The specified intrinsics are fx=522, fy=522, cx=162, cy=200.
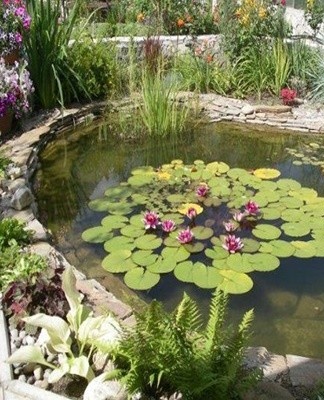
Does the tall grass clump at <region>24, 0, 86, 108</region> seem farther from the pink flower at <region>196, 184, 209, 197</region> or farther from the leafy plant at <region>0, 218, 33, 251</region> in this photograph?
the leafy plant at <region>0, 218, 33, 251</region>

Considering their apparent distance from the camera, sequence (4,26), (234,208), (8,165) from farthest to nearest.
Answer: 1. (4,26)
2. (8,165)
3. (234,208)

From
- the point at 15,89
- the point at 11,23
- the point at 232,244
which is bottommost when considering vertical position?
the point at 232,244

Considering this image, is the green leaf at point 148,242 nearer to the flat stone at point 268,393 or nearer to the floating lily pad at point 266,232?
the floating lily pad at point 266,232

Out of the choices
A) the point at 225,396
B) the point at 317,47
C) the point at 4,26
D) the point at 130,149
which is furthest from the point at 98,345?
the point at 317,47

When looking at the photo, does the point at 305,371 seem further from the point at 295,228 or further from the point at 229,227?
the point at 295,228

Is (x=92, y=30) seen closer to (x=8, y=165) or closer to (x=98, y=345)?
(x=8, y=165)

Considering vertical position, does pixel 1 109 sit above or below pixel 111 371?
above

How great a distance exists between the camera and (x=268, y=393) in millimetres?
2094

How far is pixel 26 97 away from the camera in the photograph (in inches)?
208

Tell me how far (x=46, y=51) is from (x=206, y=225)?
2.97 metres

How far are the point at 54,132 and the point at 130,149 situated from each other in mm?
882

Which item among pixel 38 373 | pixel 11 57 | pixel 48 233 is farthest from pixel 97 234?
pixel 11 57

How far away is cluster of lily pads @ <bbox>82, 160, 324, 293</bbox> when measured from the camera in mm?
3260

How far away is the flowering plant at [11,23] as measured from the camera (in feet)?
17.1
